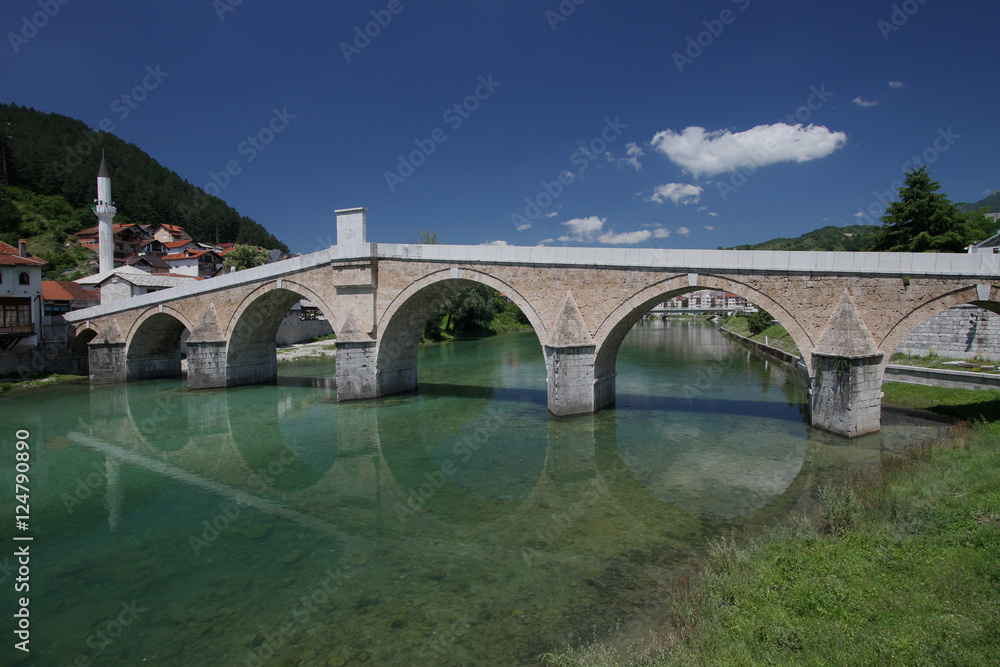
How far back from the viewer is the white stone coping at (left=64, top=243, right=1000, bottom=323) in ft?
32.3

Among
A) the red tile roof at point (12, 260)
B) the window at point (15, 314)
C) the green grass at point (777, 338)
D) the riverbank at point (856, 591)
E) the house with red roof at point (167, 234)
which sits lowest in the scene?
the riverbank at point (856, 591)

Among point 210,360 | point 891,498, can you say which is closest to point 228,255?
point 210,360

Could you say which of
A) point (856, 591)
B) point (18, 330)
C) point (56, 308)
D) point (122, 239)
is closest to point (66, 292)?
point (56, 308)

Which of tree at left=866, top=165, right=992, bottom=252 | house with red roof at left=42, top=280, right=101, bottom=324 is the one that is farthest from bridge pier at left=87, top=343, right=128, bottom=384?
tree at left=866, top=165, right=992, bottom=252

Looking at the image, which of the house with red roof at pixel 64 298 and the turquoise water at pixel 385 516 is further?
the house with red roof at pixel 64 298

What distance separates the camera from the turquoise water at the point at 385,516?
14.7ft

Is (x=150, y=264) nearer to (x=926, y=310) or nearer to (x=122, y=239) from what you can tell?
(x=122, y=239)

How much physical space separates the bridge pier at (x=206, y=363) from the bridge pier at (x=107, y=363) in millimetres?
4624

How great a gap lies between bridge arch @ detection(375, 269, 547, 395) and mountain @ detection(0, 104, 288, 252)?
141 feet

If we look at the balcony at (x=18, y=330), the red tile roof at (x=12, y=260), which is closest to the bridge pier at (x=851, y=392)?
the red tile roof at (x=12, y=260)

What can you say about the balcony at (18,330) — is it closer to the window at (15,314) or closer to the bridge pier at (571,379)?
the window at (15,314)

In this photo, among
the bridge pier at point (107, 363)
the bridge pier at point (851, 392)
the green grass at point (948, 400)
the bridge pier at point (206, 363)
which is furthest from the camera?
the bridge pier at point (107, 363)

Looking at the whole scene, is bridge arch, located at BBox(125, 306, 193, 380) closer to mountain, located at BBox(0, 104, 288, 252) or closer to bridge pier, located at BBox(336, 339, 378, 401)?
bridge pier, located at BBox(336, 339, 378, 401)

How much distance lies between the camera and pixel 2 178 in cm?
4316
